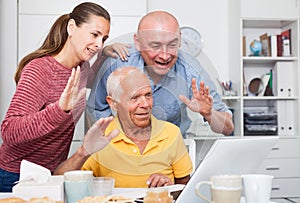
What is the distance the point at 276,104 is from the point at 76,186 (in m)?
2.78

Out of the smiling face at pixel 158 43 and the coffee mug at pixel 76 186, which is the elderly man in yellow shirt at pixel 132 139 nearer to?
the smiling face at pixel 158 43

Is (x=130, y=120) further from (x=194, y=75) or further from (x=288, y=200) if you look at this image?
(x=288, y=200)

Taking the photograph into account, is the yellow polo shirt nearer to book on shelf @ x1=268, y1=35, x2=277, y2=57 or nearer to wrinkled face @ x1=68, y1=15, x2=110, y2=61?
wrinkled face @ x1=68, y1=15, x2=110, y2=61

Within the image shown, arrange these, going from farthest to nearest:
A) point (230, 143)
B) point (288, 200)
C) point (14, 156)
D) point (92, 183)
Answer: point (288, 200) < point (14, 156) < point (92, 183) < point (230, 143)

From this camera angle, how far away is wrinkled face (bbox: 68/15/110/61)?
172cm

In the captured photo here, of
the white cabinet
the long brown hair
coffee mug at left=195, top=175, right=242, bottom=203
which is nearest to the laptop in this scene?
coffee mug at left=195, top=175, right=242, bottom=203

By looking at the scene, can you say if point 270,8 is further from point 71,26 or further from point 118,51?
point 118,51

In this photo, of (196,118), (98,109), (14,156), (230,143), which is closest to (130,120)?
(98,109)

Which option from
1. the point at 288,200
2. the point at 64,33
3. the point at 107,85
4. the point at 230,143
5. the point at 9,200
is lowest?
the point at 288,200

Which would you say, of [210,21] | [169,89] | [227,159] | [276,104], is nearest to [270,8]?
[210,21]

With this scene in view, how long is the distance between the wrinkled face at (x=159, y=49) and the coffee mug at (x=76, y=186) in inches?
17.5

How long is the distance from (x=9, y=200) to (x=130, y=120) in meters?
0.50

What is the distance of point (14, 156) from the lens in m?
1.74

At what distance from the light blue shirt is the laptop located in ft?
1.04
